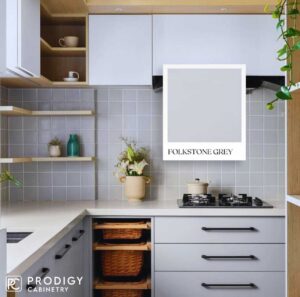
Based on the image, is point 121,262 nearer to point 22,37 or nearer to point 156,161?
point 156,161

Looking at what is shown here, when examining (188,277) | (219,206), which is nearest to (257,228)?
(219,206)

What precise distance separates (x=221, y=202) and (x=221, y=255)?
37 cm

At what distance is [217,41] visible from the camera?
3232mm

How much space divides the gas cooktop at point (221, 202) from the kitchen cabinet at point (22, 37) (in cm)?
132

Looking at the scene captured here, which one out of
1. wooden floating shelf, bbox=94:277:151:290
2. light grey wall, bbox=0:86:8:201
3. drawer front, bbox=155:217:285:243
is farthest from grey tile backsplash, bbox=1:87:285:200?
wooden floating shelf, bbox=94:277:151:290

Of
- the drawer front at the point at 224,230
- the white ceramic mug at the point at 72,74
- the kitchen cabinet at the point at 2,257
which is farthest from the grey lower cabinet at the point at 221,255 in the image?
the kitchen cabinet at the point at 2,257

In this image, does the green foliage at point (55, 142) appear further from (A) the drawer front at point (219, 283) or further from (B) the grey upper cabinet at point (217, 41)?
(A) the drawer front at point (219, 283)

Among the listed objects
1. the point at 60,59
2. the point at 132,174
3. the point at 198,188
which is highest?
the point at 60,59

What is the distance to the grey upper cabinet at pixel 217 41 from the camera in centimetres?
323

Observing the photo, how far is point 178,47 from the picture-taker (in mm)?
3227

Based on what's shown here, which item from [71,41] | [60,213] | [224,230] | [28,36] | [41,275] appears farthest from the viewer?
[71,41]

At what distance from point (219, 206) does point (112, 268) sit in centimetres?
83

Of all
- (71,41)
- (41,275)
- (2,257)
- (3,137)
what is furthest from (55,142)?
(2,257)

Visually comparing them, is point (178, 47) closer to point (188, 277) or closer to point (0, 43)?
point (188, 277)
